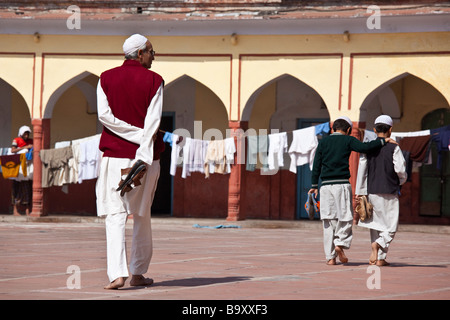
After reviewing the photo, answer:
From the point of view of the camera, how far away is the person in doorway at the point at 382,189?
31.4 ft

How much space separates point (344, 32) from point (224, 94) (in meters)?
2.78

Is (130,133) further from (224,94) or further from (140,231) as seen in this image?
(224,94)

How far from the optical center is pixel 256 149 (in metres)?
18.7

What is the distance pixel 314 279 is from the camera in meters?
7.87

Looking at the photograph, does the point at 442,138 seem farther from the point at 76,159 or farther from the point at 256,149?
the point at 76,159

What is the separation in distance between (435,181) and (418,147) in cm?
227

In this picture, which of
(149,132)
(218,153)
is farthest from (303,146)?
(149,132)

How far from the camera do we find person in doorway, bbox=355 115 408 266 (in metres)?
9.56

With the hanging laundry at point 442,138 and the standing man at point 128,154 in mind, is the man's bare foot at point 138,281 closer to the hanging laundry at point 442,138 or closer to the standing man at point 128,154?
the standing man at point 128,154

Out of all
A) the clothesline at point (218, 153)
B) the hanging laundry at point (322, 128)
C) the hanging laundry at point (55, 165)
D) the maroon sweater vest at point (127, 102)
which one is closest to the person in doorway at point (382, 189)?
the maroon sweater vest at point (127, 102)

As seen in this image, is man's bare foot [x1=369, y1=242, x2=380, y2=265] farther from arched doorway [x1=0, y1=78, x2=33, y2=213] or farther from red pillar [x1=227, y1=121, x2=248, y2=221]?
Answer: arched doorway [x1=0, y1=78, x2=33, y2=213]

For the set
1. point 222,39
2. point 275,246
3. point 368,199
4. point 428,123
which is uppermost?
point 222,39

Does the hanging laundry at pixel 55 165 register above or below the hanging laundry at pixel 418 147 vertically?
below
